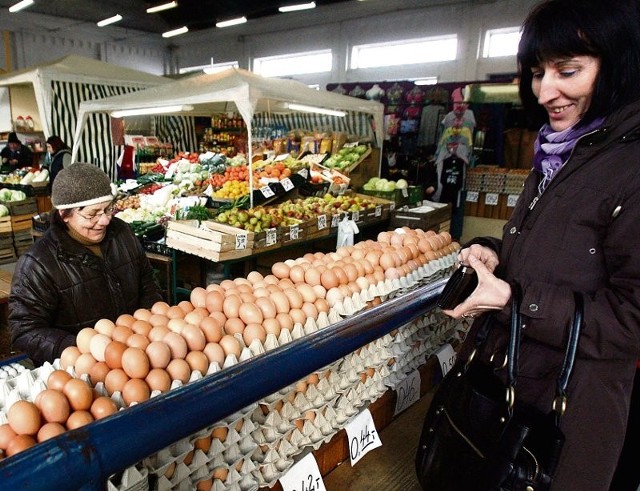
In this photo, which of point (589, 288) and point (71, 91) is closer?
point (589, 288)

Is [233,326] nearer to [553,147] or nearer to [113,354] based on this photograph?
[113,354]

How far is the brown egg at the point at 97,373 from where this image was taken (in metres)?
1.14

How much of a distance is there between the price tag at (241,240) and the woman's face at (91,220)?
179 centimetres

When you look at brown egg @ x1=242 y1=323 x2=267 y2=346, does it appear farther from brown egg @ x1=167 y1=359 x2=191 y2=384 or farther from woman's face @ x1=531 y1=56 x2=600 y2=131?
woman's face @ x1=531 y1=56 x2=600 y2=131

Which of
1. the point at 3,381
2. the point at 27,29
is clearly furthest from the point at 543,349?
the point at 27,29

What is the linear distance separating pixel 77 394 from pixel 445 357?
1554 millimetres

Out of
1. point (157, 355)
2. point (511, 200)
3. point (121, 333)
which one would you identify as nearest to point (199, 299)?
point (121, 333)

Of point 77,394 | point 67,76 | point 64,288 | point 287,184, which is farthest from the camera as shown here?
point 67,76

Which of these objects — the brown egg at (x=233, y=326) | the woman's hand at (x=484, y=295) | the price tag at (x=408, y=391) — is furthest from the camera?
the price tag at (x=408, y=391)

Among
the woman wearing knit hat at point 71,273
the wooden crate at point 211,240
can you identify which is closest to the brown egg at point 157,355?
the woman wearing knit hat at point 71,273

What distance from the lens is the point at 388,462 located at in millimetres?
1612

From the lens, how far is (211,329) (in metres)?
1.37

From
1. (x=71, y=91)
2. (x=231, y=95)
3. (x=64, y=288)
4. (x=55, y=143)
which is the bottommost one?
(x=64, y=288)

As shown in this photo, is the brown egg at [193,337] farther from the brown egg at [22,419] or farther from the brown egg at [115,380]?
the brown egg at [22,419]
